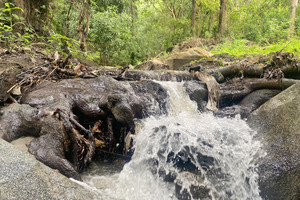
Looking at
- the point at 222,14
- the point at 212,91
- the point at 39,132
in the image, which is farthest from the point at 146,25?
the point at 39,132

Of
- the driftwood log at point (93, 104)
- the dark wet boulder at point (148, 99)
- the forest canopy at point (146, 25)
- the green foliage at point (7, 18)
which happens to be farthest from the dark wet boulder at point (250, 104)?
the green foliage at point (7, 18)

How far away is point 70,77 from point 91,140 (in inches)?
86.8

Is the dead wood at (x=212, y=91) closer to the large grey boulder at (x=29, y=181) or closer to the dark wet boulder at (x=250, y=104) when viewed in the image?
the dark wet boulder at (x=250, y=104)

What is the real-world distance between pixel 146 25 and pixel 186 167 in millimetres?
15765

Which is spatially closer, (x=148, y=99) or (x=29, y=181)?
(x=29, y=181)

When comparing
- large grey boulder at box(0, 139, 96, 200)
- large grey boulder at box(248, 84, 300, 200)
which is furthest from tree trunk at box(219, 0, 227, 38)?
large grey boulder at box(0, 139, 96, 200)

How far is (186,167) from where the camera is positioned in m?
3.10

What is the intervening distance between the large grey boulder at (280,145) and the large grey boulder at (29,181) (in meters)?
2.47

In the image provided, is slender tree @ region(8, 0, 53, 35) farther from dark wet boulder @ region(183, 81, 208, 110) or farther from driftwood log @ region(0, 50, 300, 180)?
dark wet boulder @ region(183, 81, 208, 110)

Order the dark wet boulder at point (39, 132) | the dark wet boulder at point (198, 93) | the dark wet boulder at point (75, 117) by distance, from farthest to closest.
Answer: the dark wet boulder at point (198, 93) < the dark wet boulder at point (75, 117) < the dark wet boulder at point (39, 132)

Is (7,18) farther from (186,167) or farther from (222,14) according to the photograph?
(222,14)

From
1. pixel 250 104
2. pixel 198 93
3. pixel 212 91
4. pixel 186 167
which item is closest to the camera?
pixel 186 167

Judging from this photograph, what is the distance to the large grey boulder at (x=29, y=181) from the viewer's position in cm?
157

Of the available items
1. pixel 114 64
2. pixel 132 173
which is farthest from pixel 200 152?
pixel 114 64
